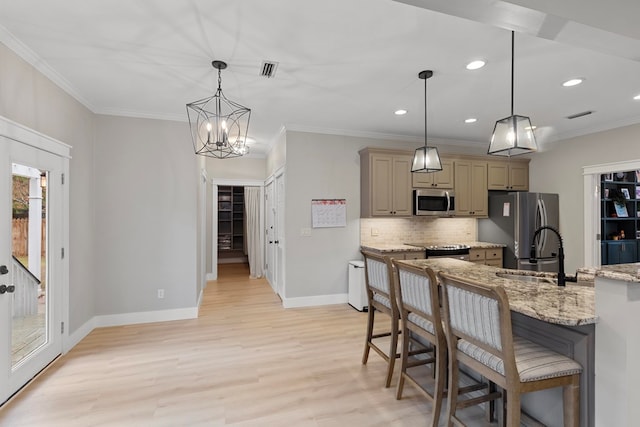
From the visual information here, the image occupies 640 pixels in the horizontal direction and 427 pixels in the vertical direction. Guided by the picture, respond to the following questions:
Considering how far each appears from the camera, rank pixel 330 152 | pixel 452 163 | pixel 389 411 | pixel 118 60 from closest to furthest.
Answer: pixel 389 411
pixel 118 60
pixel 330 152
pixel 452 163

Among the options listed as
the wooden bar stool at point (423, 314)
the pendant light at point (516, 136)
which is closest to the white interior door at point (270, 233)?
the wooden bar stool at point (423, 314)

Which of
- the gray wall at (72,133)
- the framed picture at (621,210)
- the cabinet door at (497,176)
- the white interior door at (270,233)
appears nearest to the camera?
the gray wall at (72,133)

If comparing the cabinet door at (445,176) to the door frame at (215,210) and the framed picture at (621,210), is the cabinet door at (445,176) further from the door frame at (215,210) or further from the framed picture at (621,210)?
the door frame at (215,210)

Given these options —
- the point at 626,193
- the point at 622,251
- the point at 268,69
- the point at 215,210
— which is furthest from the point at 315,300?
the point at 626,193

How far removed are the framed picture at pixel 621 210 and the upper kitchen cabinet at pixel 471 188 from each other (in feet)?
7.83

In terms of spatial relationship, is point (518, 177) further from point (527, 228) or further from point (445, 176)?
point (445, 176)

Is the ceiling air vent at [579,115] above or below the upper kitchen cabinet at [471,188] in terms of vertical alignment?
above

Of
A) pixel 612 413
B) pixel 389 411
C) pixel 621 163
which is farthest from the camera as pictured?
pixel 621 163

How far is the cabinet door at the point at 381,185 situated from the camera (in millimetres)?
4680

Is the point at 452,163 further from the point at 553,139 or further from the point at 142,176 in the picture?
the point at 142,176

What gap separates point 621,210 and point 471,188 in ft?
9.29

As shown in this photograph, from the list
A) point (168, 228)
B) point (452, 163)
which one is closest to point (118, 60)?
point (168, 228)

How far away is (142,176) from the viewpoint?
13.0 feet

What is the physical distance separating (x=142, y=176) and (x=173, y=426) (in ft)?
9.78
